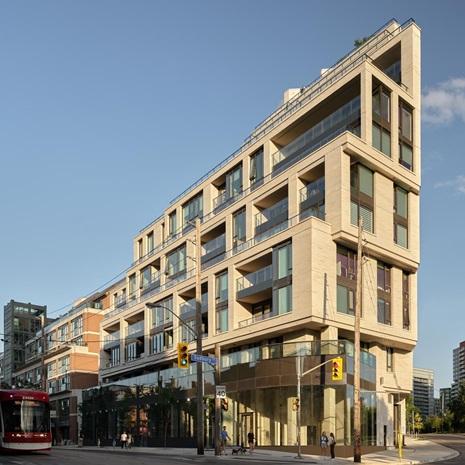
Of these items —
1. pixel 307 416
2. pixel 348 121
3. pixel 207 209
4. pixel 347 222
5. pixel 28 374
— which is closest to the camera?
pixel 307 416

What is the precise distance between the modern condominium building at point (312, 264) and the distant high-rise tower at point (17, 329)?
82395 millimetres

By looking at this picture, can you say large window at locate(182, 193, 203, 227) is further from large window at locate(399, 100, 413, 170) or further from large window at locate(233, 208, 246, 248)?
large window at locate(399, 100, 413, 170)

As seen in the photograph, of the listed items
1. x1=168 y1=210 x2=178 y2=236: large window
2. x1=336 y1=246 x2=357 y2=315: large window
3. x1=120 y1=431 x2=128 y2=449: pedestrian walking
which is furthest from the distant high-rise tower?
x1=336 y1=246 x2=357 y2=315: large window

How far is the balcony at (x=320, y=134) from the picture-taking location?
60500 mm

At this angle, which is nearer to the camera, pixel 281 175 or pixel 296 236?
pixel 296 236

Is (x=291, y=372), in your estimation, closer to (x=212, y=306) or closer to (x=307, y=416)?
(x=307, y=416)

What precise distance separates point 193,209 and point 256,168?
570 inches

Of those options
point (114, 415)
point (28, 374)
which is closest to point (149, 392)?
point (114, 415)

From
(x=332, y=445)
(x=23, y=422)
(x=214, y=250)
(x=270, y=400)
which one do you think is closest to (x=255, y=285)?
(x=270, y=400)

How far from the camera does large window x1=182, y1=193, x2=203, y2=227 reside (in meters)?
79.1

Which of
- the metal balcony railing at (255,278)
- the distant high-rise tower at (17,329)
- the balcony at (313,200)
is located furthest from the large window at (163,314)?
the distant high-rise tower at (17,329)

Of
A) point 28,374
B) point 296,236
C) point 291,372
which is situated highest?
point 296,236

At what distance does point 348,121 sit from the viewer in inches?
2392

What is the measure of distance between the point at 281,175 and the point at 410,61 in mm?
15314
